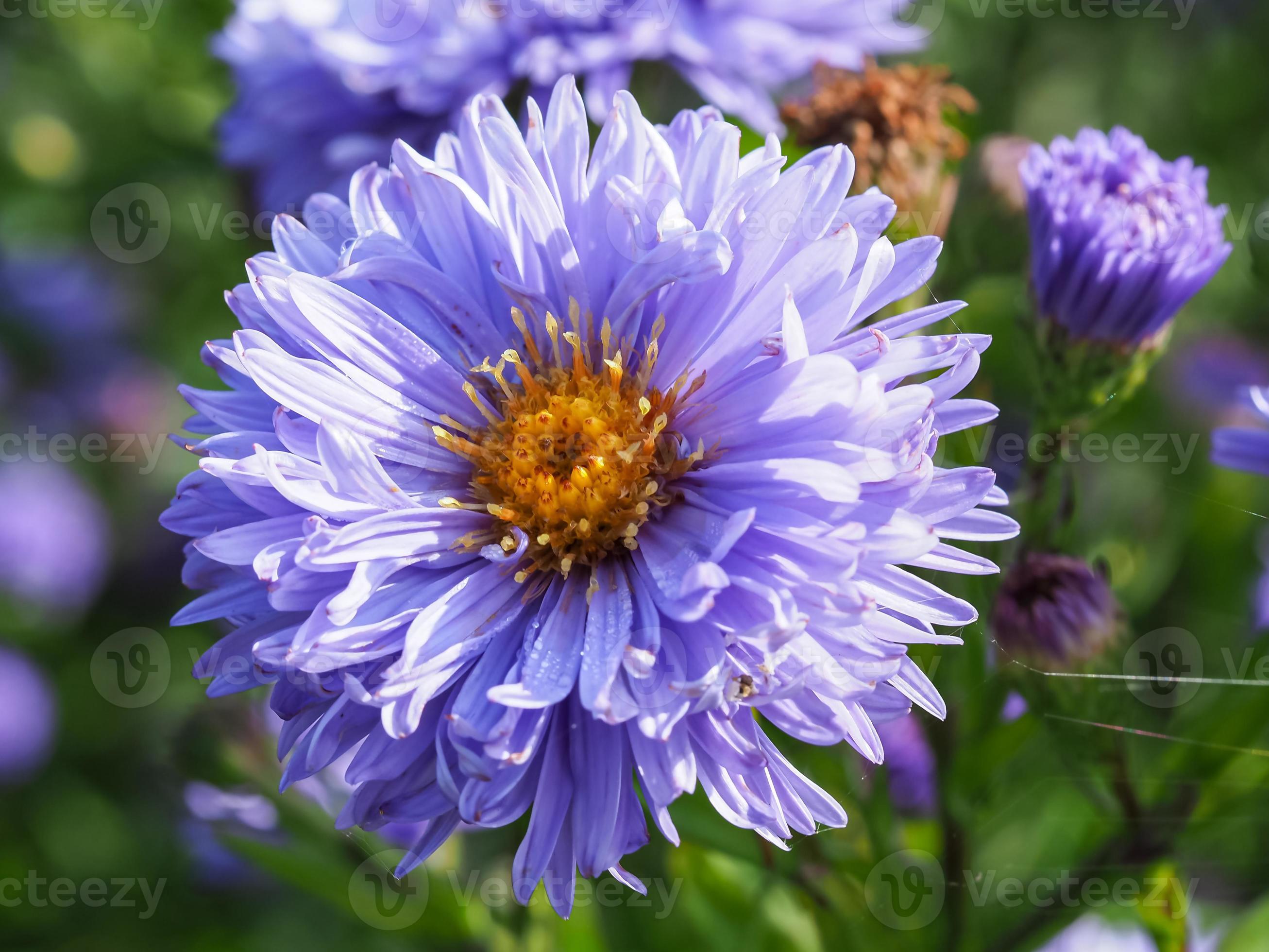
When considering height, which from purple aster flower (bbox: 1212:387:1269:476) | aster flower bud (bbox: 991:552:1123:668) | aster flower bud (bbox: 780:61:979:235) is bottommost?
aster flower bud (bbox: 991:552:1123:668)

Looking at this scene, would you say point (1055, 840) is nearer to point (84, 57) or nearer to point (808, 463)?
point (808, 463)

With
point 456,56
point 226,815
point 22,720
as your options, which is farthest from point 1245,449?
point 22,720

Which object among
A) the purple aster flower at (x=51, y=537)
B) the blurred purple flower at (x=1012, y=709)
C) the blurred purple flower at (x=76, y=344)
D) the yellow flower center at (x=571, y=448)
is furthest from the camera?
the blurred purple flower at (x=76, y=344)

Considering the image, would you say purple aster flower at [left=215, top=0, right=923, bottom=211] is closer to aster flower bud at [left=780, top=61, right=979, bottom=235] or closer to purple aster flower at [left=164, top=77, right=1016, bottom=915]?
aster flower bud at [left=780, top=61, right=979, bottom=235]

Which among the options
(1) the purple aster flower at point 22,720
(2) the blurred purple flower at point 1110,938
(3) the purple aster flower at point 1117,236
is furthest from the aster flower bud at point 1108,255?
(1) the purple aster flower at point 22,720

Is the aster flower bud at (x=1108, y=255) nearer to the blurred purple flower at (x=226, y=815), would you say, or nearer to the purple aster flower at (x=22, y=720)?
the blurred purple flower at (x=226, y=815)

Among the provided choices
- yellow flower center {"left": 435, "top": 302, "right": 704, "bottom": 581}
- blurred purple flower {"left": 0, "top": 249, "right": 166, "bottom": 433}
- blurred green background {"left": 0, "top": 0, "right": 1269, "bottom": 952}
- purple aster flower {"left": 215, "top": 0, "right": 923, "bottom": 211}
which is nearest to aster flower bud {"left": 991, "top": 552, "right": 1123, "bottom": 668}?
blurred green background {"left": 0, "top": 0, "right": 1269, "bottom": 952}

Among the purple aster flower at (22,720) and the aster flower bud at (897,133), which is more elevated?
the aster flower bud at (897,133)
